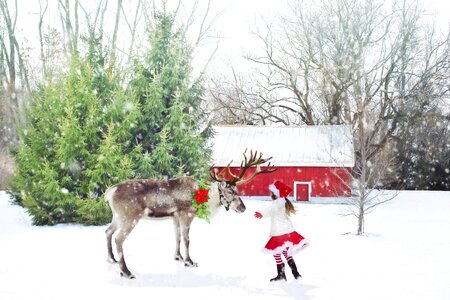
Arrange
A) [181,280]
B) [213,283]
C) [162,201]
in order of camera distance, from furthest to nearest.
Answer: [162,201] < [181,280] < [213,283]

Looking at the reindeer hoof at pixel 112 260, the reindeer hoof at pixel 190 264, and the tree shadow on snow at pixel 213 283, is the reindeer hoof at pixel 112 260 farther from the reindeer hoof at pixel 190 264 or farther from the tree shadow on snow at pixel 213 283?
the reindeer hoof at pixel 190 264

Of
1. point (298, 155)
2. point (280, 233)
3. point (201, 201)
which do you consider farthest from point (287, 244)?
point (298, 155)

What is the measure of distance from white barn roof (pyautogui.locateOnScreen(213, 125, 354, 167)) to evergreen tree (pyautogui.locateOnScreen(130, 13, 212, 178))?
7.64m

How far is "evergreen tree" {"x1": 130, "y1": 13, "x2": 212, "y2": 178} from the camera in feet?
60.2

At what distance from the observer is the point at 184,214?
9719 mm

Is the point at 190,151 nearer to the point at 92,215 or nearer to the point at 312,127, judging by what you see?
the point at 92,215

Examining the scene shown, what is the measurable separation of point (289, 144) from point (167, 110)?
1095 centimetres

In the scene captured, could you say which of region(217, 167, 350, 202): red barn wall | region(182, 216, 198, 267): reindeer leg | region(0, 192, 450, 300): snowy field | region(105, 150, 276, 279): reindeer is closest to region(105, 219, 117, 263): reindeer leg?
region(105, 150, 276, 279): reindeer

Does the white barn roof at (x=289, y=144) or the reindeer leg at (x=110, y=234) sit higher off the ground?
the white barn roof at (x=289, y=144)

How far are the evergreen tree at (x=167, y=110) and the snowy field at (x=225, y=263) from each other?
7.54 ft

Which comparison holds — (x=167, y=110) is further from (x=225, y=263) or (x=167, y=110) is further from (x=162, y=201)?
(x=162, y=201)

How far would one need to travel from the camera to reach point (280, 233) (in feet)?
27.6

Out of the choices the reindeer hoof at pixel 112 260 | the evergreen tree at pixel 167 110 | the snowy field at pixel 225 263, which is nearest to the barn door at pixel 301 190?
the evergreen tree at pixel 167 110

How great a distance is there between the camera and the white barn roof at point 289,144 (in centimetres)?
2675
